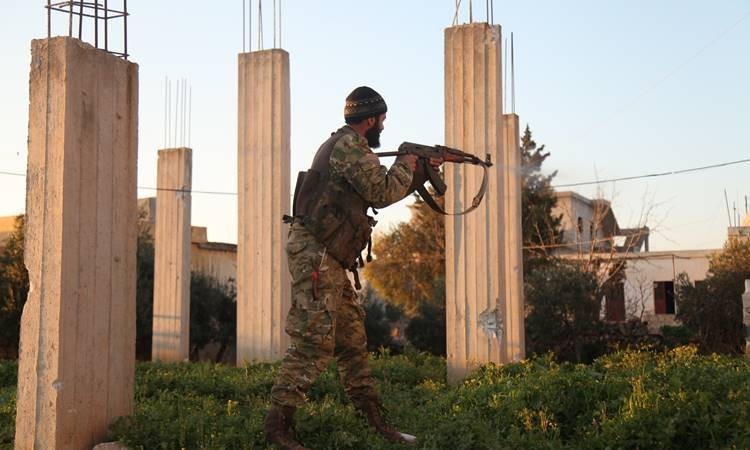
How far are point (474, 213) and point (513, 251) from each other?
2464 mm

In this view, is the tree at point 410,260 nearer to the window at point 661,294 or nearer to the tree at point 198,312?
the window at point 661,294

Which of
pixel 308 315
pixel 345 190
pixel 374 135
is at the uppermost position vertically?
pixel 374 135

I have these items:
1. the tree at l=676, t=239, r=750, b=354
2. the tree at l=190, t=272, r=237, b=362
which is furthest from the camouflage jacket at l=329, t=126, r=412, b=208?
the tree at l=190, t=272, r=237, b=362

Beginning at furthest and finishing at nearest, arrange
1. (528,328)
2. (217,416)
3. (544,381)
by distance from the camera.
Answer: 1. (528,328)
2. (544,381)
3. (217,416)

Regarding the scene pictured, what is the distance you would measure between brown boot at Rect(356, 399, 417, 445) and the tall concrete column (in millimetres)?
4810

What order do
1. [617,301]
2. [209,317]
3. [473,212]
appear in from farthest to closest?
[617,301]
[209,317]
[473,212]

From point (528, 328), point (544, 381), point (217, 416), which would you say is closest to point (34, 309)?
point (217, 416)

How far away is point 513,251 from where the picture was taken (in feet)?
40.8

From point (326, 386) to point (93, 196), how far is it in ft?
9.04

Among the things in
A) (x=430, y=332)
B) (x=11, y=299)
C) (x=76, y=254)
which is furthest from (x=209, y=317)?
(x=76, y=254)

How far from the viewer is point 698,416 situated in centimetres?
468

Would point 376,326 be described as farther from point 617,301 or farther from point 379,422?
point 379,422

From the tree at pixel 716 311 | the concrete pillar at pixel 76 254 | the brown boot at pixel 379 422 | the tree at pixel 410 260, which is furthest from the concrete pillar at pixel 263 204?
the tree at pixel 410 260

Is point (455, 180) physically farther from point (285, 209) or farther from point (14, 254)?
point (14, 254)
